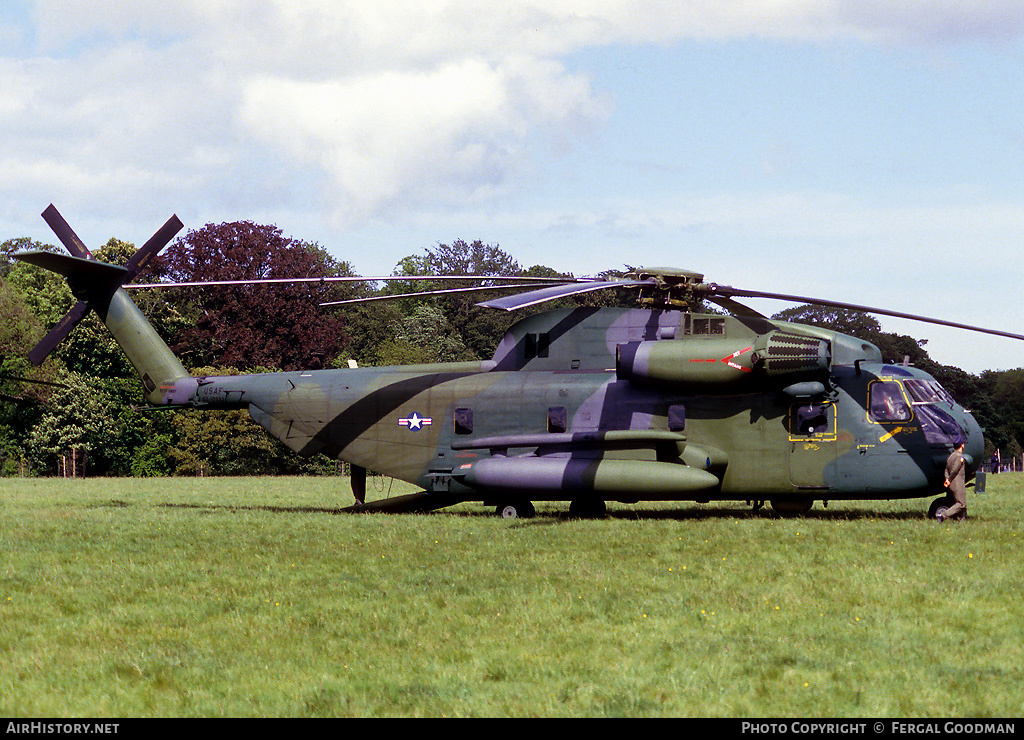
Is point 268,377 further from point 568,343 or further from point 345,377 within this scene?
point 568,343

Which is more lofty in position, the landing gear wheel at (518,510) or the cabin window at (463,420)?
the cabin window at (463,420)

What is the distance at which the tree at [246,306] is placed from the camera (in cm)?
7000

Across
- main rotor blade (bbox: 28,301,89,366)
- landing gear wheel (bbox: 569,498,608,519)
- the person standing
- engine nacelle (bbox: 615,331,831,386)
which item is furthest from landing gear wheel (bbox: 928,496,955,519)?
main rotor blade (bbox: 28,301,89,366)

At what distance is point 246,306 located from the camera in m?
71.2

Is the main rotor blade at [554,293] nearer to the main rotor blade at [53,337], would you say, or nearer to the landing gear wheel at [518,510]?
the landing gear wheel at [518,510]

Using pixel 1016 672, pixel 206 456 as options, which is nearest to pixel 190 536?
pixel 1016 672

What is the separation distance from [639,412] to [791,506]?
3976 millimetres

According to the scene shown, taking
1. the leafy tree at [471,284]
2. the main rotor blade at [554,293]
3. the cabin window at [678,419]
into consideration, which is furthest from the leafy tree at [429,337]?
the main rotor blade at [554,293]

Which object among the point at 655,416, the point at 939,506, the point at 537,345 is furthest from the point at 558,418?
the point at 939,506

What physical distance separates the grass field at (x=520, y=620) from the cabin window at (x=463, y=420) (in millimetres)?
4054

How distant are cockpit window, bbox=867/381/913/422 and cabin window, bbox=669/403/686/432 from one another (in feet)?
12.9

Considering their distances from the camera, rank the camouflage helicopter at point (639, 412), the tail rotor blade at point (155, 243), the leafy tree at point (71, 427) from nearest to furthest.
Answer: the camouflage helicopter at point (639, 412)
the tail rotor blade at point (155, 243)
the leafy tree at point (71, 427)

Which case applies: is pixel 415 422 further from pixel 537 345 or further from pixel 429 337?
pixel 429 337

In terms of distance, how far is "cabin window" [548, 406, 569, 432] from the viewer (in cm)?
2391
